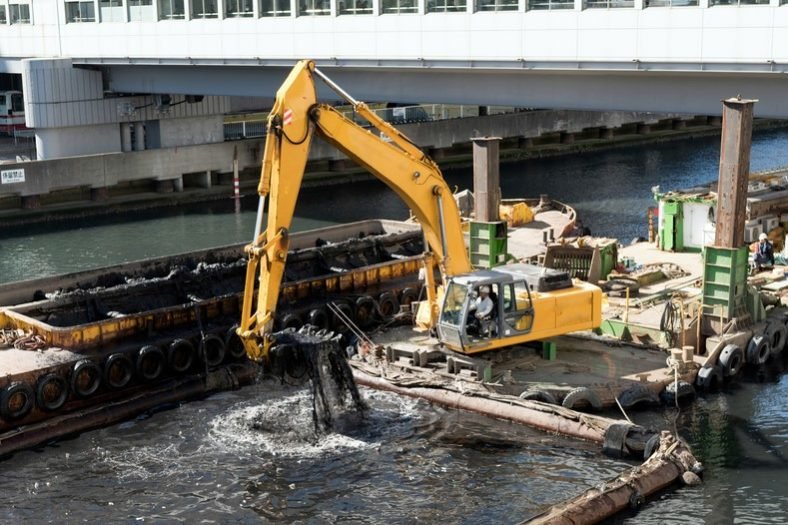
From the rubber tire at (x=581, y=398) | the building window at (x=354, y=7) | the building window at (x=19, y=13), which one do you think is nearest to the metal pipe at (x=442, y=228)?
the rubber tire at (x=581, y=398)

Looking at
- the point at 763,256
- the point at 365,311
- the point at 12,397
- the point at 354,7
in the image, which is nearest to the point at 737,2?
the point at 763,256

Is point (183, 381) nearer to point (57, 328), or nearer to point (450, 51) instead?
point (57, 328)

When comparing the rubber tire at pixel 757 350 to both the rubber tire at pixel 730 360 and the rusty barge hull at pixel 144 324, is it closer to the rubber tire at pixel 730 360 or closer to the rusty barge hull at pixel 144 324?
the rubber tire at pixel 730 360

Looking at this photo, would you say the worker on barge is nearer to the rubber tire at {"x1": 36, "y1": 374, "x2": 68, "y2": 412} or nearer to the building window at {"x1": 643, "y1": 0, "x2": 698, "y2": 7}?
the building window at {"x1": 643, "y1": 0, "x2": 698, "y2": 7}

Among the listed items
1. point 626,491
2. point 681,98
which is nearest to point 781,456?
point 626,491

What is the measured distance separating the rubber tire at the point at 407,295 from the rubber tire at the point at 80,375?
964cm

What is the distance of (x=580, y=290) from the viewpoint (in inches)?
1044

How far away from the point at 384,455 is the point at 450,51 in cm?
2252

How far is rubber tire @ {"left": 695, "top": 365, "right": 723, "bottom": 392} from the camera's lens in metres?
26.6

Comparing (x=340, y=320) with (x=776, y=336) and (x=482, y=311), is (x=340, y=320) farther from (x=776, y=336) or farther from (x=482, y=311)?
(x=776, y=336)

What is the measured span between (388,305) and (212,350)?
5.85m

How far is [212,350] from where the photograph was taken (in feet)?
93.6

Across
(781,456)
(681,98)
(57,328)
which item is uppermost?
(681,98)

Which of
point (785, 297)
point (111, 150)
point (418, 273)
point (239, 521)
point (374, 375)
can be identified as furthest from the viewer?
point (111, 150)
